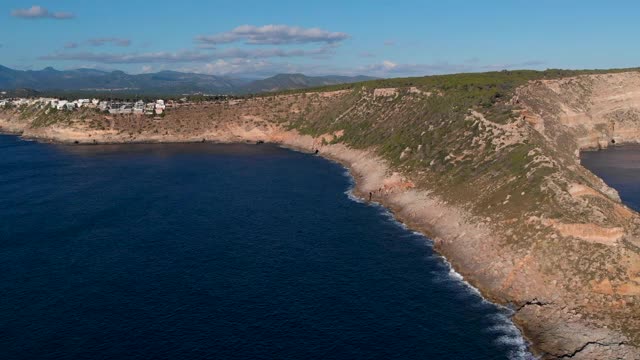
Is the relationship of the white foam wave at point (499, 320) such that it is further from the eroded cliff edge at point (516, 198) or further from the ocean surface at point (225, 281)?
→ the eroded cliff edge at point (516, 198)

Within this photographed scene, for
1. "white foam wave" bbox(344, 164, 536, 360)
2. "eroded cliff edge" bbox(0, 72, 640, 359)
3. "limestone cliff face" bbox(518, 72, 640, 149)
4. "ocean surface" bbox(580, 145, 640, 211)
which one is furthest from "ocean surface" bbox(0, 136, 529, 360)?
"limestone cliff face" bbox(518, 72, 640, 149)

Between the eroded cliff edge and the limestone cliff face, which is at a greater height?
the limestone cliff face

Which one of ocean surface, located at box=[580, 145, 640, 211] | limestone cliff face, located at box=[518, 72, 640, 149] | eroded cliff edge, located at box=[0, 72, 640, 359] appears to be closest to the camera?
eroded cliff edge, located at box=[0, 72, 640, 359]

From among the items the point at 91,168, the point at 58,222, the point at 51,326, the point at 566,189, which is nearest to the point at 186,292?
the point at 51,326

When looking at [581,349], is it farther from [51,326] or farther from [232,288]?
[51,326]

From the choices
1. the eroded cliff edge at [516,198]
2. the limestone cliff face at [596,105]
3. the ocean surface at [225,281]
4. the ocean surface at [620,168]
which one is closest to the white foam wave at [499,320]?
the ocean surface at [225,281]

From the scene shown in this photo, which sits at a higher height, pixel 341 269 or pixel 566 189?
pixel 566 189

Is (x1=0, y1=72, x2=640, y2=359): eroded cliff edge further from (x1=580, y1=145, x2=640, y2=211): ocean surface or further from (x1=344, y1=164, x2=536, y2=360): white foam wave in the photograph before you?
(x1=580, y1=145, x2=640, y2=211): ocean surface

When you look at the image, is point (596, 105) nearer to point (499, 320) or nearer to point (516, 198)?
point (516, 198)
